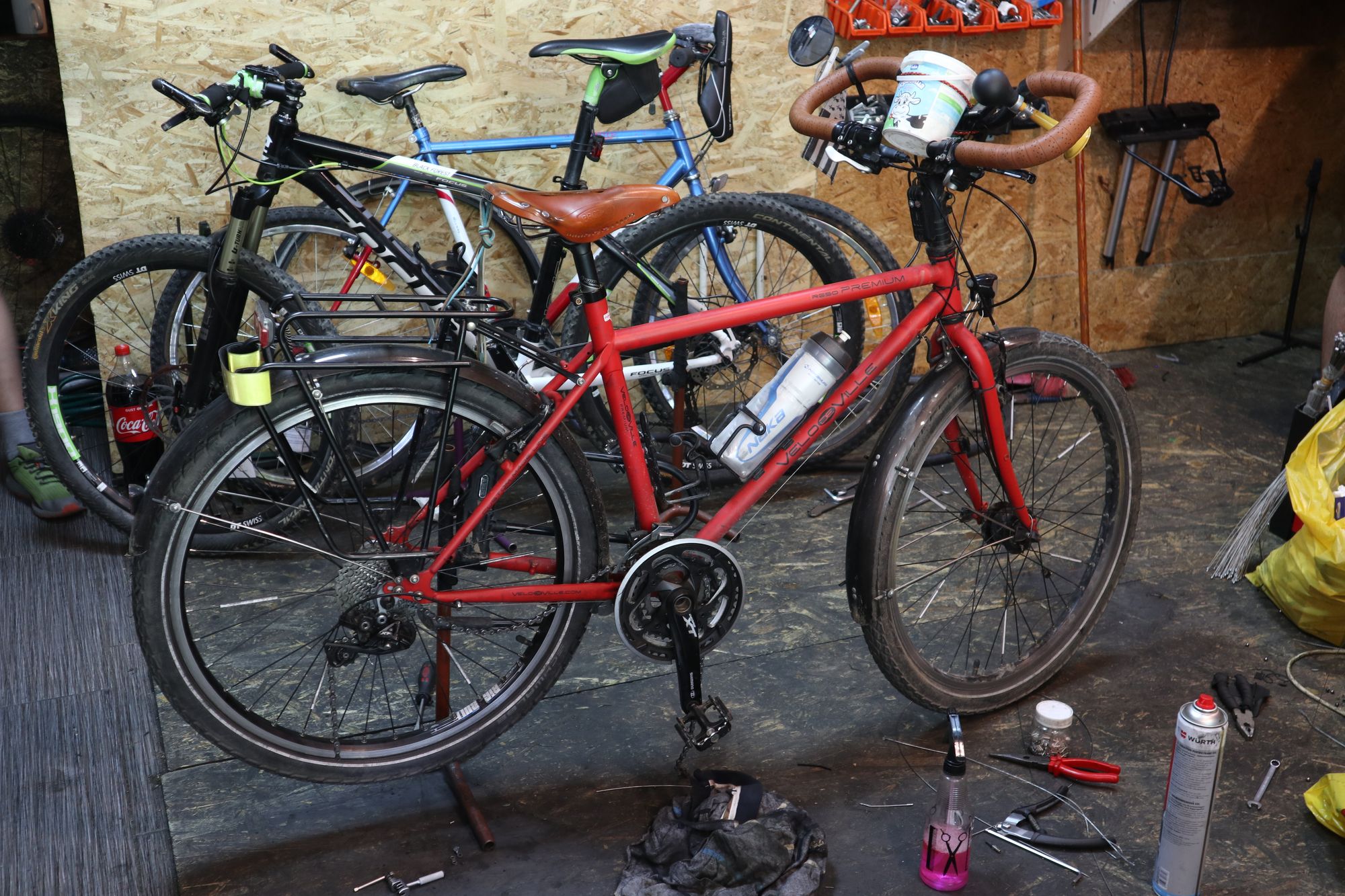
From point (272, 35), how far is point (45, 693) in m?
1.85

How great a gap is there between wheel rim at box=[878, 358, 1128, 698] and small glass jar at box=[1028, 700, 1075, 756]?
0.13 metres

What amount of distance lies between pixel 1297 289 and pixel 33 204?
4764 mm

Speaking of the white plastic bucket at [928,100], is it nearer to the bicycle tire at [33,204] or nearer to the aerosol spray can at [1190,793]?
the aerosol spray can at [1190,793]

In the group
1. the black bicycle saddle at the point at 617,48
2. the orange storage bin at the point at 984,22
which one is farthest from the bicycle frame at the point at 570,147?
the orange storage bin at the point at 984,22

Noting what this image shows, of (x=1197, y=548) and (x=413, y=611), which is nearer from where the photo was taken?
(x=413, y=611)

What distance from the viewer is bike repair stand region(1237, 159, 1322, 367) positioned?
15.2 ft

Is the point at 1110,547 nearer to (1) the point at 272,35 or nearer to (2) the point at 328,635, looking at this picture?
(2) the point at 328,635

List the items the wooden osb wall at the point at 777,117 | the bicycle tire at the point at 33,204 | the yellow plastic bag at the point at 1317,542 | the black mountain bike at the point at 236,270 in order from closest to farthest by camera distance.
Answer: the yellow plastic bag at the point at 1317,542 → the black mountain bike at the point at 236,270 → the wooden osb wall at the point at 777,117 → the bicycle tire at the point at 33,204

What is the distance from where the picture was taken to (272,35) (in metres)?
3.34

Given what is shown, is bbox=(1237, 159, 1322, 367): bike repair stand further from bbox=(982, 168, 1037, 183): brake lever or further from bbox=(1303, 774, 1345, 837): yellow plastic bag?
bbox=(982, 168, 1037, 183): brake lever

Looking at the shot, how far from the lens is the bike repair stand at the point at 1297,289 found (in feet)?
15.2

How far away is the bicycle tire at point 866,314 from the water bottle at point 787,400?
0.93m

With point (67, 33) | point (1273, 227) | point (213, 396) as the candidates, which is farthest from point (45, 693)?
point (1273, 227)

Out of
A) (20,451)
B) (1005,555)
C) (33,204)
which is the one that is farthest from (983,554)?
(33,204)
